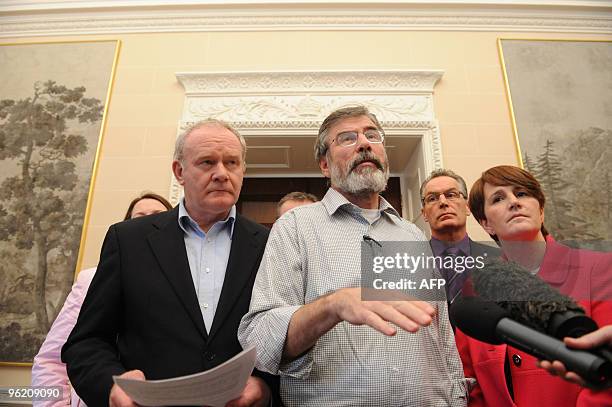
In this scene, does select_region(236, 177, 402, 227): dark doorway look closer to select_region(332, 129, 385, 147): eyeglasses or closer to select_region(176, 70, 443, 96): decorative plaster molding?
select_region(176, 70, 443, 96): decorative plaster molding

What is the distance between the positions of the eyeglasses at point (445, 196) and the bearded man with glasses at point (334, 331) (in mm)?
876

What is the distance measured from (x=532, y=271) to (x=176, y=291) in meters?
0.97

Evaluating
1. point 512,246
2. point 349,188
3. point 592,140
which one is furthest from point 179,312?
point 592,140

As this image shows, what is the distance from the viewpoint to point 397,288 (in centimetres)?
72

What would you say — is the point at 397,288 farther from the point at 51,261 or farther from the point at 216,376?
the point at 51,261

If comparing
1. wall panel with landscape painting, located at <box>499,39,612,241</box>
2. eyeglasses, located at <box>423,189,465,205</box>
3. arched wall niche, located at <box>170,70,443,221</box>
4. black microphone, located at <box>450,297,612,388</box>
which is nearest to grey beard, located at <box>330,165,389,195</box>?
black microphone, located at <box>450,297,612,388</box>

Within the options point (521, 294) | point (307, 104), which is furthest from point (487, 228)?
point (307, 104)

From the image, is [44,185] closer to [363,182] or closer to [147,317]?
[147,317]

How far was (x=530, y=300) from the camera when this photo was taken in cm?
57

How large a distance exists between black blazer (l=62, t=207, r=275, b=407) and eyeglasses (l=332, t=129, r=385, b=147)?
588mm

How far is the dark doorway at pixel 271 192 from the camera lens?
444 cm

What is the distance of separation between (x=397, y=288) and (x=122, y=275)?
90cm

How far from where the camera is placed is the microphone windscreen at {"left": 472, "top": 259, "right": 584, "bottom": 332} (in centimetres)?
55

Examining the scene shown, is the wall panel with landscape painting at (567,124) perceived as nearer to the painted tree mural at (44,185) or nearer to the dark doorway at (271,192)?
the dark doorway at (271,192)
